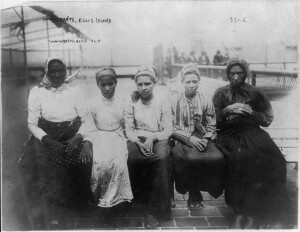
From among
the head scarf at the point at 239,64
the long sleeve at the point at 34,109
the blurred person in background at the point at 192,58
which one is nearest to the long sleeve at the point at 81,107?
the long sleeve at the point at 34,109

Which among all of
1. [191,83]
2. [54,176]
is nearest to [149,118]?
[191,83]

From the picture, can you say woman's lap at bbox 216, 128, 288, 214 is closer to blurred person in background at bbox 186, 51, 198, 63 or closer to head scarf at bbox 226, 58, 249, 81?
head scarf at bbox 226, 58, 249, 81

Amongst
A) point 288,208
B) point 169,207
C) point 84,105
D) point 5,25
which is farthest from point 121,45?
point 288,208

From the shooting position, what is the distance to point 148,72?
377 cm

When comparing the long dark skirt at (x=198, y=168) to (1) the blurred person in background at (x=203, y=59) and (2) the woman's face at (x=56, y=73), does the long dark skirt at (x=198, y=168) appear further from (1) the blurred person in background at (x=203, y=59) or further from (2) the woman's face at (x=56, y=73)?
(2) the woman's face at (x=56, y=73)

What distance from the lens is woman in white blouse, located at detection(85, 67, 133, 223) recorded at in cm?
375

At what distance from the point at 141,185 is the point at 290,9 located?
2.47 m

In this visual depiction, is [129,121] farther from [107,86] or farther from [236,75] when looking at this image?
[236,75]

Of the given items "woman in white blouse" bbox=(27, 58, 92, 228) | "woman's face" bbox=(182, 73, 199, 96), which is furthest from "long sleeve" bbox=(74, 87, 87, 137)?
"woman's face" bbox=(182, 73, 199, 96)

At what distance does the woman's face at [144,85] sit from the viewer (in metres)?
3.79

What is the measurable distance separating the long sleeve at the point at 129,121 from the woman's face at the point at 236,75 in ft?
3.72

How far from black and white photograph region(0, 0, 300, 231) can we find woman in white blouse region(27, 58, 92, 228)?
0.04ft

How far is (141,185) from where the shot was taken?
150 inches

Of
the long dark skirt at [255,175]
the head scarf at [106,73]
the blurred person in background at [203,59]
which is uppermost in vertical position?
the blurred person in background at [203,59]
